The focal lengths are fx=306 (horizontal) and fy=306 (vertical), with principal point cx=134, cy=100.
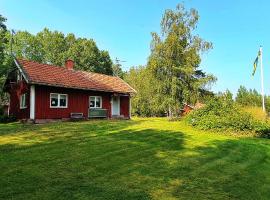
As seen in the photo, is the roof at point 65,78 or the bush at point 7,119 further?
the bush at point 7,119

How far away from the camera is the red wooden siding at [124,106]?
31812 millimetres

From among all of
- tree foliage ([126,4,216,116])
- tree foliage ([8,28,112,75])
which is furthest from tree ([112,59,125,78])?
tree foliage ([126,4,216,116])

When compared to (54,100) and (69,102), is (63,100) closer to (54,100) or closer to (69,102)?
(69,102)

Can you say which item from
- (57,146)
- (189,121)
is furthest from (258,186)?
(189,121)

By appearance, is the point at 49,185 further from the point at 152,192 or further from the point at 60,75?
the point at 60,75

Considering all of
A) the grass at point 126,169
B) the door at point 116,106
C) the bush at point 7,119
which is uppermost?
the door at point 116,106

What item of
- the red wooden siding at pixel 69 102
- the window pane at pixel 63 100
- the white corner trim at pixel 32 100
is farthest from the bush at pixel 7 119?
the window pane at pixel 63 100

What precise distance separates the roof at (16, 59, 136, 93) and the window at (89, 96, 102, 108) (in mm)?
1143

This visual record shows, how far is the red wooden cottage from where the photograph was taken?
943 inches

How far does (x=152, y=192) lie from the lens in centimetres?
682

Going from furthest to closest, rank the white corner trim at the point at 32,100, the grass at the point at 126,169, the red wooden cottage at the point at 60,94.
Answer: the red wooden cottage at the point at 60,94
the white corner trim at the point at 32,100
the grass at the point at 126,169

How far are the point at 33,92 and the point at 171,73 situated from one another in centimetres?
1600

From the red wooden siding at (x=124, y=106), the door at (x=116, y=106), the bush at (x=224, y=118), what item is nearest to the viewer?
the bush at (x=224, y=118)

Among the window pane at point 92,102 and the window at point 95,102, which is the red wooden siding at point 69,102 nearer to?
the window at point 95,102
